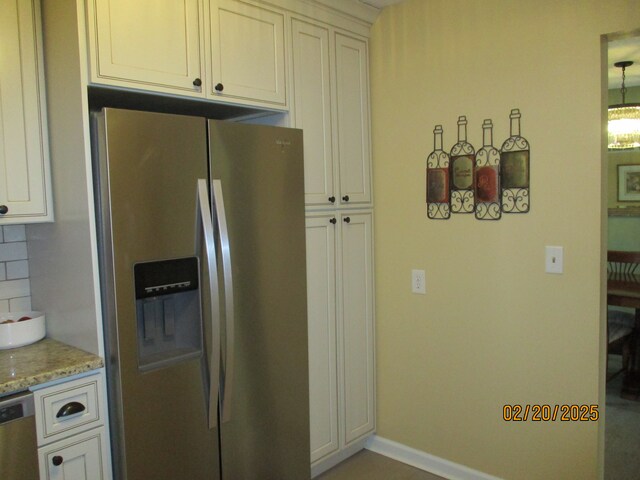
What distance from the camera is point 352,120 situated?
2686 millimetres

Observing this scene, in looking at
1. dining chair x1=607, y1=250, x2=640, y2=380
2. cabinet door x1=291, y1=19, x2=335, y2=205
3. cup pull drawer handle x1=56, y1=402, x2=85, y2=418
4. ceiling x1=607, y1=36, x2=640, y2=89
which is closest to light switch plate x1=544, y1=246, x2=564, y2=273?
cabinet door x1=291, y1=19, x2=335, y2=205

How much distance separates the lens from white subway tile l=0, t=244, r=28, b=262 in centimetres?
206

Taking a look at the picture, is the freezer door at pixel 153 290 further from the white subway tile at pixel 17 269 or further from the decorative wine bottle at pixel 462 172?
the decorative wine bottle at pixel 462 172

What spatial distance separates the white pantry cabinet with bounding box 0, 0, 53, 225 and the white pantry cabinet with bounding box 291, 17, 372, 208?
41.4 inches

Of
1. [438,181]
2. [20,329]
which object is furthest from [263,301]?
[438,181]

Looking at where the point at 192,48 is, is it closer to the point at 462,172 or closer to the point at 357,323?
the point at 462,172

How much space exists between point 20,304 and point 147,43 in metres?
1.18

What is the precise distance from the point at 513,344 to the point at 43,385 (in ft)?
6.34

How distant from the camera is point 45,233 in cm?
199

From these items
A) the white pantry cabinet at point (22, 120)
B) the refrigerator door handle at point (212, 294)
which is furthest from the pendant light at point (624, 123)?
the white pantry cabinet at point (22, 120)

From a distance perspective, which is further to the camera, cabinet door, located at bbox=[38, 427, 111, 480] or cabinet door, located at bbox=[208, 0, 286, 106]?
cabinet door, located at bbox=[208, 0, 286, 106]

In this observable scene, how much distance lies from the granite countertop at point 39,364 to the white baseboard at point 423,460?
1767 mm

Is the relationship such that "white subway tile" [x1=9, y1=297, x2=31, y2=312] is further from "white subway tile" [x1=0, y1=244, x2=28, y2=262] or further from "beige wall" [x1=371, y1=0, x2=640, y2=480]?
"beige wall" [x1=371, y1=0, x2=640, y2=480]

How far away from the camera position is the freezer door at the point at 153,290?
165 centimetres
